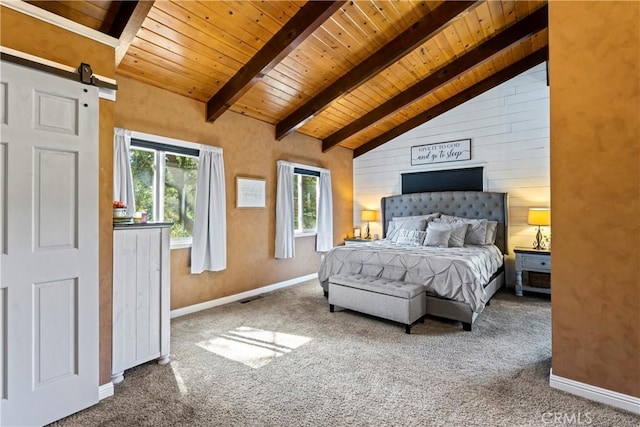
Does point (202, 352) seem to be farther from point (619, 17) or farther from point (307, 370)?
point (619, 17)

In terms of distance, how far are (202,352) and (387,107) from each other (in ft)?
13.8

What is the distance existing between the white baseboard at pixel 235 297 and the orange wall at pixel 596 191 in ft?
11.5

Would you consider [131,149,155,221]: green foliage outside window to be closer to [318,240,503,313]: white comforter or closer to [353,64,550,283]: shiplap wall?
[318,240,503,313]: white comforter

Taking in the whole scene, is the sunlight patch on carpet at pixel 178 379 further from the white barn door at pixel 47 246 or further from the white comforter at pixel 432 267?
the white comforter at pixel 432 267

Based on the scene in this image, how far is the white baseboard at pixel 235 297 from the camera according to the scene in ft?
12.0

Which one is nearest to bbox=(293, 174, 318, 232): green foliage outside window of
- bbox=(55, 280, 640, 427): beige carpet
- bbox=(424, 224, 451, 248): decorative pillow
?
bbox=(424, 224, 451, 248): decorative pillow

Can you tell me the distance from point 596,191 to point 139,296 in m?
3.21

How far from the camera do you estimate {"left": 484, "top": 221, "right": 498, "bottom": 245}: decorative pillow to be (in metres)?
4.56

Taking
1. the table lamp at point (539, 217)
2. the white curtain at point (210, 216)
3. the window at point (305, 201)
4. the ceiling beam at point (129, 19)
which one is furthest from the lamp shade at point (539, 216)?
the ceiling beam at point (129, 19)

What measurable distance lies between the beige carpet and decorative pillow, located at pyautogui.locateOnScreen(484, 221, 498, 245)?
4.54 ft

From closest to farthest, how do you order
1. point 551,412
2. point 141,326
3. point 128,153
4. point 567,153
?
1. point 551,412
2. point 567,153
3. point 141,326
4. point 128,153

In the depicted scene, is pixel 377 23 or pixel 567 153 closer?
pixel 567 153

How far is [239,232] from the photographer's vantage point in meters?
4.37

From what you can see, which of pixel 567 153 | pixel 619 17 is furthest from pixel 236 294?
pixel 619 17
